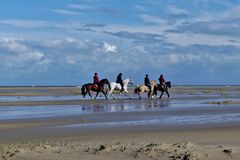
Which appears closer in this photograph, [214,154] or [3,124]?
[214,154]

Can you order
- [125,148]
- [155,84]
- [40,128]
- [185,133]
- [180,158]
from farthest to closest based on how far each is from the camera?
[155,84], [40,128], [185,133], [125,148], [180,158]

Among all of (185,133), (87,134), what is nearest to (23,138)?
(87,134)

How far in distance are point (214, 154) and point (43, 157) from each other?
126 inches

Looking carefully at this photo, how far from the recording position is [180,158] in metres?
8.91

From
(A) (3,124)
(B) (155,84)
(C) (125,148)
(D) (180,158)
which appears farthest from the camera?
(B) (155,84)

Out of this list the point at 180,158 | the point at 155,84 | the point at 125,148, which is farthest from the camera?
the point at 155,84

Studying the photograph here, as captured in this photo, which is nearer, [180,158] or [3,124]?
[180,158]

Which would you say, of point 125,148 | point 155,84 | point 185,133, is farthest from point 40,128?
point 155,84

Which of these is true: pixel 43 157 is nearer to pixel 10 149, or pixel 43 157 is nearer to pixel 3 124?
pixel 10 149

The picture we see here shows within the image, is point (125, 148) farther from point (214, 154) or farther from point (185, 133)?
point (185, 133)

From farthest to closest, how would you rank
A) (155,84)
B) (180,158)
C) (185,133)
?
(155,84), (185,133), (180,158)

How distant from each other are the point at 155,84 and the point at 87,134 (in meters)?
28.5

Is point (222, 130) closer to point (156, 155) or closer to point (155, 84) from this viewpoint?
point (156, 155)

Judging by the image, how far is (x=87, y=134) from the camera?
14.0 m
